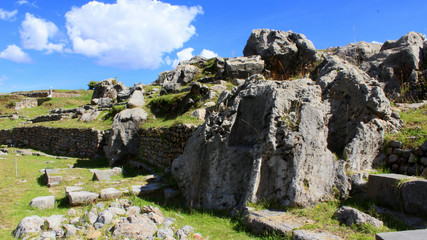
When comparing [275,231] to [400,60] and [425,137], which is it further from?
[400,60]

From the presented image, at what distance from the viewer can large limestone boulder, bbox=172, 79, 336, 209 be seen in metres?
4.92

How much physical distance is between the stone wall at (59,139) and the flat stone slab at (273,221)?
12246 millimetres

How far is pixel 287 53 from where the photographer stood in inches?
553

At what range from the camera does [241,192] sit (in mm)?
5535

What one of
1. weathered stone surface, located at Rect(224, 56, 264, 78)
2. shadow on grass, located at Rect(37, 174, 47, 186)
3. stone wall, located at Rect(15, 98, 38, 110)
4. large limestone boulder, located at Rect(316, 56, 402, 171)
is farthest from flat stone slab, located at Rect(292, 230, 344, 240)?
stone wall, located at Rect(15, 98, 38, 110)

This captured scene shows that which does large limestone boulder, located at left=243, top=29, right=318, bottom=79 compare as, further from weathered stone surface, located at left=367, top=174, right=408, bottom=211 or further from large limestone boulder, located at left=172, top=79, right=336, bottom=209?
weathered stone surface, located at left=367, top=174, right=408, bottom=211

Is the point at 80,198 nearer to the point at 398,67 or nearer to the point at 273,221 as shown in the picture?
the point at 273,221

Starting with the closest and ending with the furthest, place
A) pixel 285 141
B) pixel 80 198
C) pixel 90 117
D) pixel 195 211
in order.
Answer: pixel 285 141, pixel 195 211, pixel 80 198, pixel 90 117

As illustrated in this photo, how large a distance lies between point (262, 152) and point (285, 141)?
0.48 m

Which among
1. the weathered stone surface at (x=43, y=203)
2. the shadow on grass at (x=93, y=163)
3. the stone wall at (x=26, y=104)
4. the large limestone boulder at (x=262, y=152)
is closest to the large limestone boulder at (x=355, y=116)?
the large limestone boulder at (x=262, y=152)

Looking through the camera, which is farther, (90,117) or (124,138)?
(90,117)

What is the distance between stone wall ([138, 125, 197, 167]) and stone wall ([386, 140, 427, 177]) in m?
4.95

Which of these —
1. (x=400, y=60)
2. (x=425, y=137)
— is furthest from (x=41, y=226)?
(x=400, y=60)

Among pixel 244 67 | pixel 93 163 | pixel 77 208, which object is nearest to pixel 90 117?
pixel 93 163
